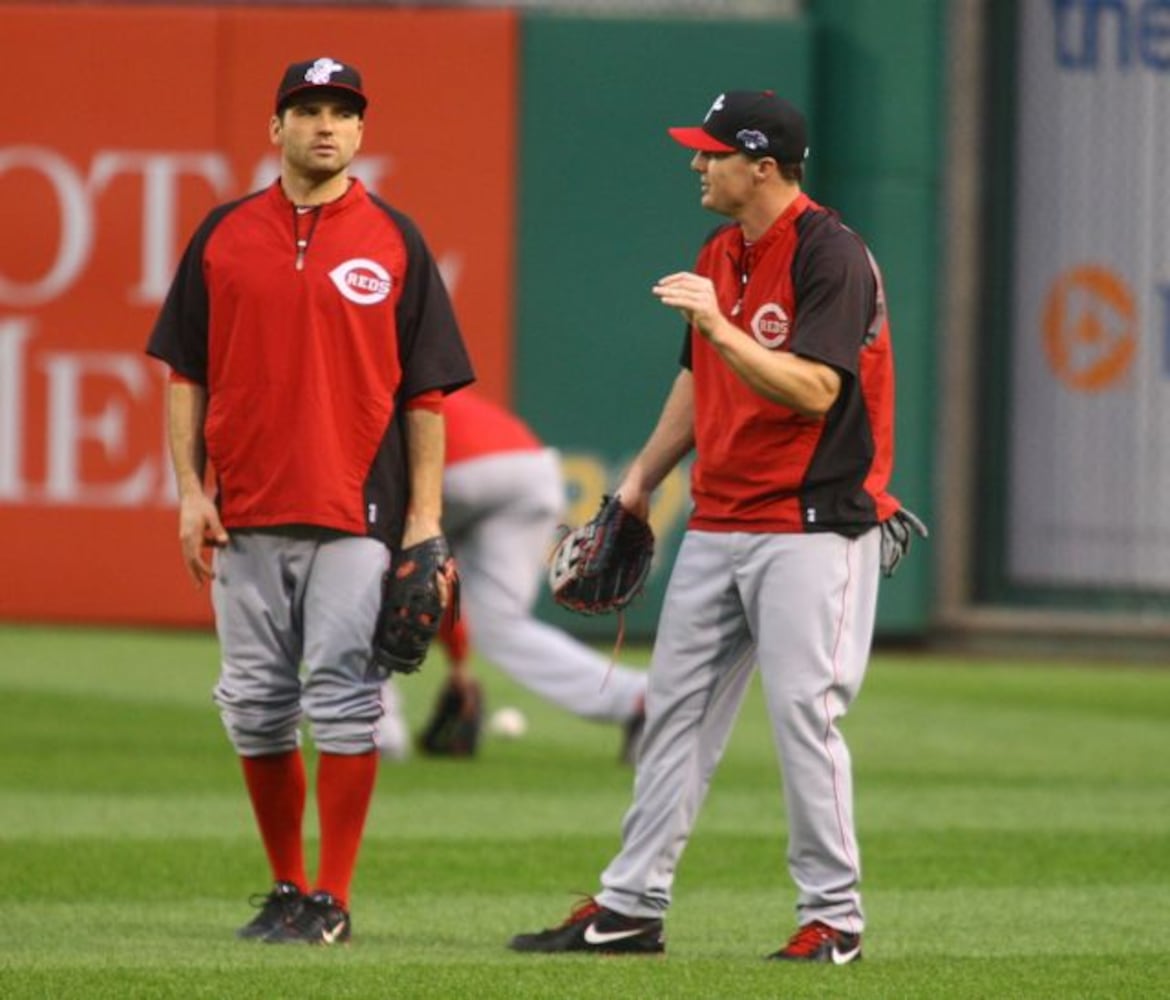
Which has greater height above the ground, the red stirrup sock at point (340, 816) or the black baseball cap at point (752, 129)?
the black baseball cap at point (752, 129)

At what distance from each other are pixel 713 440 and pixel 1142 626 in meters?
10.3

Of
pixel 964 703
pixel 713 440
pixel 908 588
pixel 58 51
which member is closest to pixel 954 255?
pixel 908 588

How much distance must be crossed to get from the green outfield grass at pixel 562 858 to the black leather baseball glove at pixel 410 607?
0.70m

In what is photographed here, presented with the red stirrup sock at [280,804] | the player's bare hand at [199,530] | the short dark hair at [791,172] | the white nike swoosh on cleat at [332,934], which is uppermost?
the short dark hair at [791,172]

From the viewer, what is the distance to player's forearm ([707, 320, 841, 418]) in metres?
6.34

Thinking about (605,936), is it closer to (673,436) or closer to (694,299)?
(673,436)

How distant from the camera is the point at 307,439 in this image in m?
6.93

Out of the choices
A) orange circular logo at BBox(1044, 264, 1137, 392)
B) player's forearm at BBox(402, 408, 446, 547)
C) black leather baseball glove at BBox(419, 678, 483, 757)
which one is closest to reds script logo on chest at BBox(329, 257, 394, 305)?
player's forearm at BBox(402, 408, 446, 547)

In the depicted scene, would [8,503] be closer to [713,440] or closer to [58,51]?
[58,51]

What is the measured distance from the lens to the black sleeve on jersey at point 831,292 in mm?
6469

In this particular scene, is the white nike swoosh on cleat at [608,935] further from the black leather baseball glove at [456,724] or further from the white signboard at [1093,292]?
the white signboard at [1093,292]

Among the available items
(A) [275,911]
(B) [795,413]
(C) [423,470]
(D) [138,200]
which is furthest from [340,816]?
(D) [138,200]

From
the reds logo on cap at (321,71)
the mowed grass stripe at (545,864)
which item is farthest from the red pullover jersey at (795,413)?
the mowed grass stripe at (545,864)

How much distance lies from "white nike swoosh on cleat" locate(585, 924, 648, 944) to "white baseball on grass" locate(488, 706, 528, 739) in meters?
5.39
